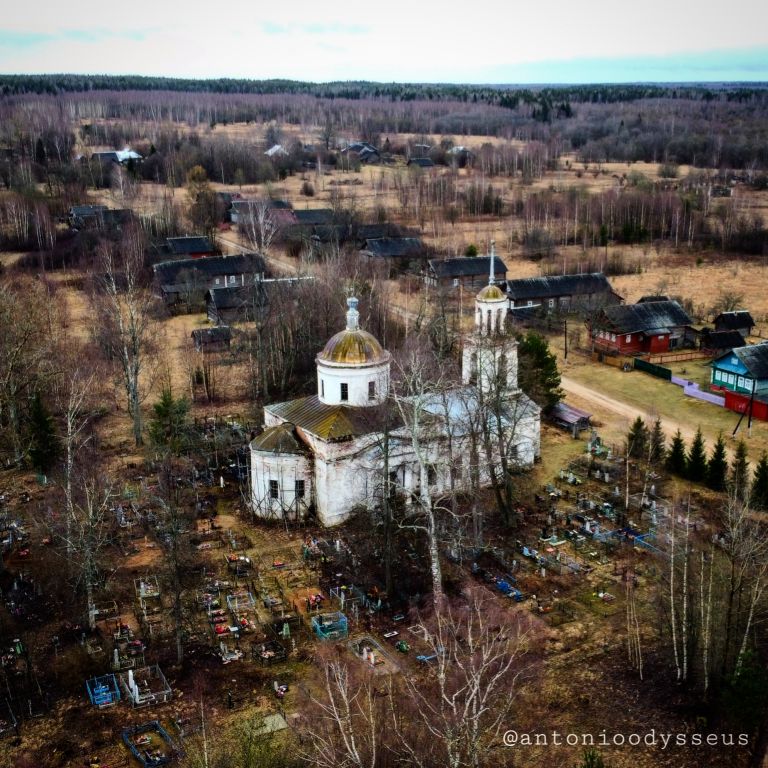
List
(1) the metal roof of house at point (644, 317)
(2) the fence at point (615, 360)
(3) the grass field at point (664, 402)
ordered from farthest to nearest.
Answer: (1) the metal roof of house at point (644, 317) → (2) the fence at point (615, 360) → (3) the grass field at point (664, 402)

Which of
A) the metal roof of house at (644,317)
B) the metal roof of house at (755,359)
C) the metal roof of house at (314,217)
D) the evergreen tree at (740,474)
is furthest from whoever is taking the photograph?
the metal roof of house at (314,217)

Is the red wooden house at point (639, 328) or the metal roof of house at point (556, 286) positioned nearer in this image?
the red wooden house at point (639, 328)

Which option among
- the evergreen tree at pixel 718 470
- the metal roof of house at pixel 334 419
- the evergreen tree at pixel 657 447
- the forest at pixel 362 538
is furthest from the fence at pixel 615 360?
the metal roof of house at pixel 334 419

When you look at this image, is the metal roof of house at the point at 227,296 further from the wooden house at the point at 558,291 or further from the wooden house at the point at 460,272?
the wooden house at the point at 558,291

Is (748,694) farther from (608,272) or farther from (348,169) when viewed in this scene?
(348,169)

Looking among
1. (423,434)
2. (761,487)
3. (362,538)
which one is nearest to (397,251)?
(423,434)

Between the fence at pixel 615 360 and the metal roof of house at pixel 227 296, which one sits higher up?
the metal roof of house at pixel 227 296

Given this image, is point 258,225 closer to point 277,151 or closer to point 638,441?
point 638,441

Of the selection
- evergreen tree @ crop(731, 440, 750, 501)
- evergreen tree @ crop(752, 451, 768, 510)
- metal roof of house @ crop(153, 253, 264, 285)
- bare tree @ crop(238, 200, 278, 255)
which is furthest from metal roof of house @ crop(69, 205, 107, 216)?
evergreen tree @ crop(752, 451, 768, 510)

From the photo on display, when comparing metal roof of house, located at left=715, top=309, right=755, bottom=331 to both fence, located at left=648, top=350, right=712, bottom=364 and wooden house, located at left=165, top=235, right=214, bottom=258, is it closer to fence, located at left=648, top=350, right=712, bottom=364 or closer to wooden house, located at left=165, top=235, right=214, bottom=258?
fence, located at left=648, top=350, right=712, bottom=364
